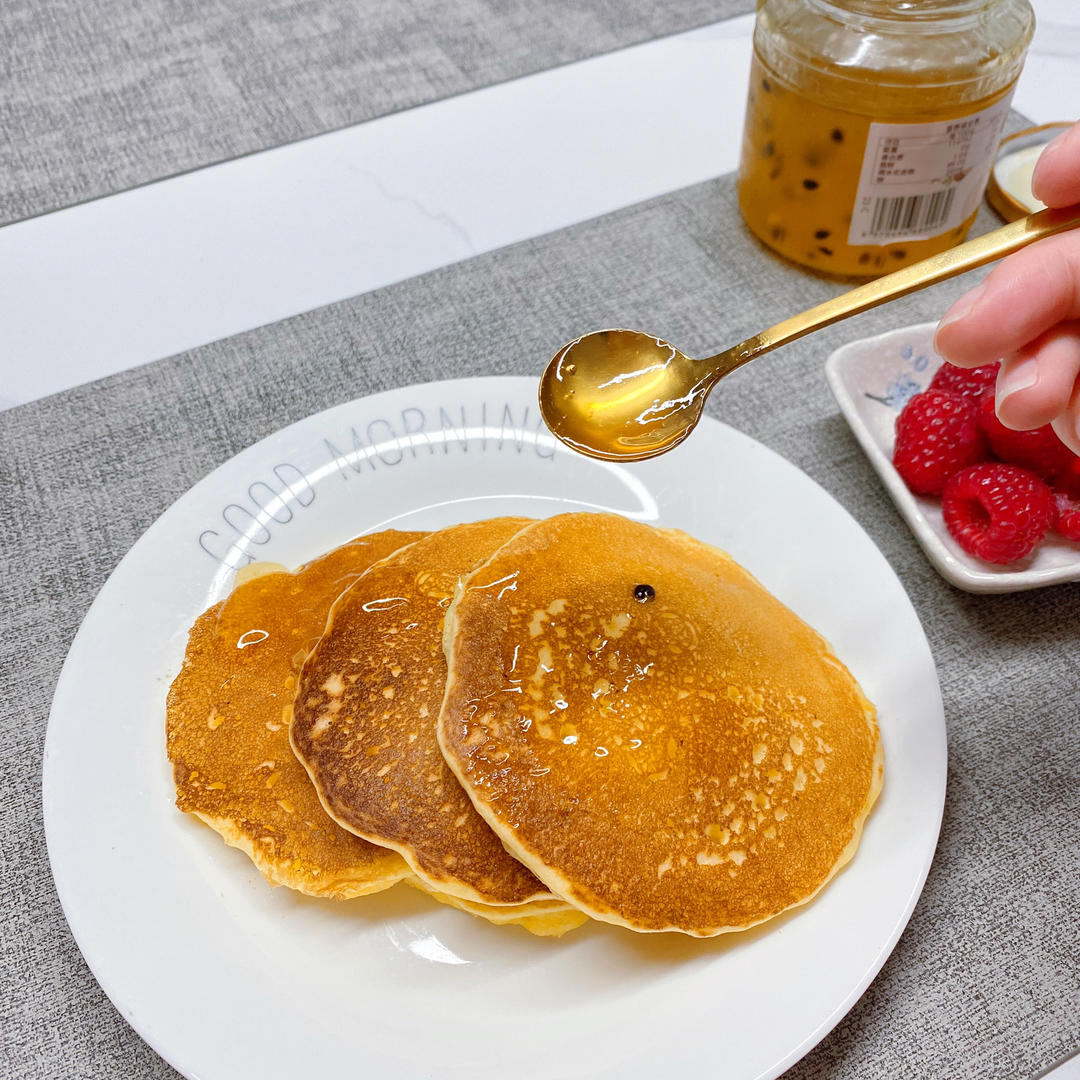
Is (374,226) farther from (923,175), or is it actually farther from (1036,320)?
(1036,320)

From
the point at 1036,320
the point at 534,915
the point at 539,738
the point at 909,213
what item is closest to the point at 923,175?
the point at 909,213

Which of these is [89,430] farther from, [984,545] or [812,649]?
[984,545]

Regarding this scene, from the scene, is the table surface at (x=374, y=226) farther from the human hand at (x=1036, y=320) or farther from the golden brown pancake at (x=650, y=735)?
the human hand at (x=1036, y=320)

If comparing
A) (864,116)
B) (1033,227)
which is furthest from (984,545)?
(864,116)

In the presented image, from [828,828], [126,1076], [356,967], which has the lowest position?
[126,1076]

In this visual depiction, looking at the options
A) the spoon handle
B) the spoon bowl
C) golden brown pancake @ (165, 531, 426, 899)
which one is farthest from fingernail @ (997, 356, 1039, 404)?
golden brown pancake @ (165, 531, 426, 899)

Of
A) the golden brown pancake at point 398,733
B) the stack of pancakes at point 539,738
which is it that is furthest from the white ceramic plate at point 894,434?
the golden brown pancake at point 398,733
